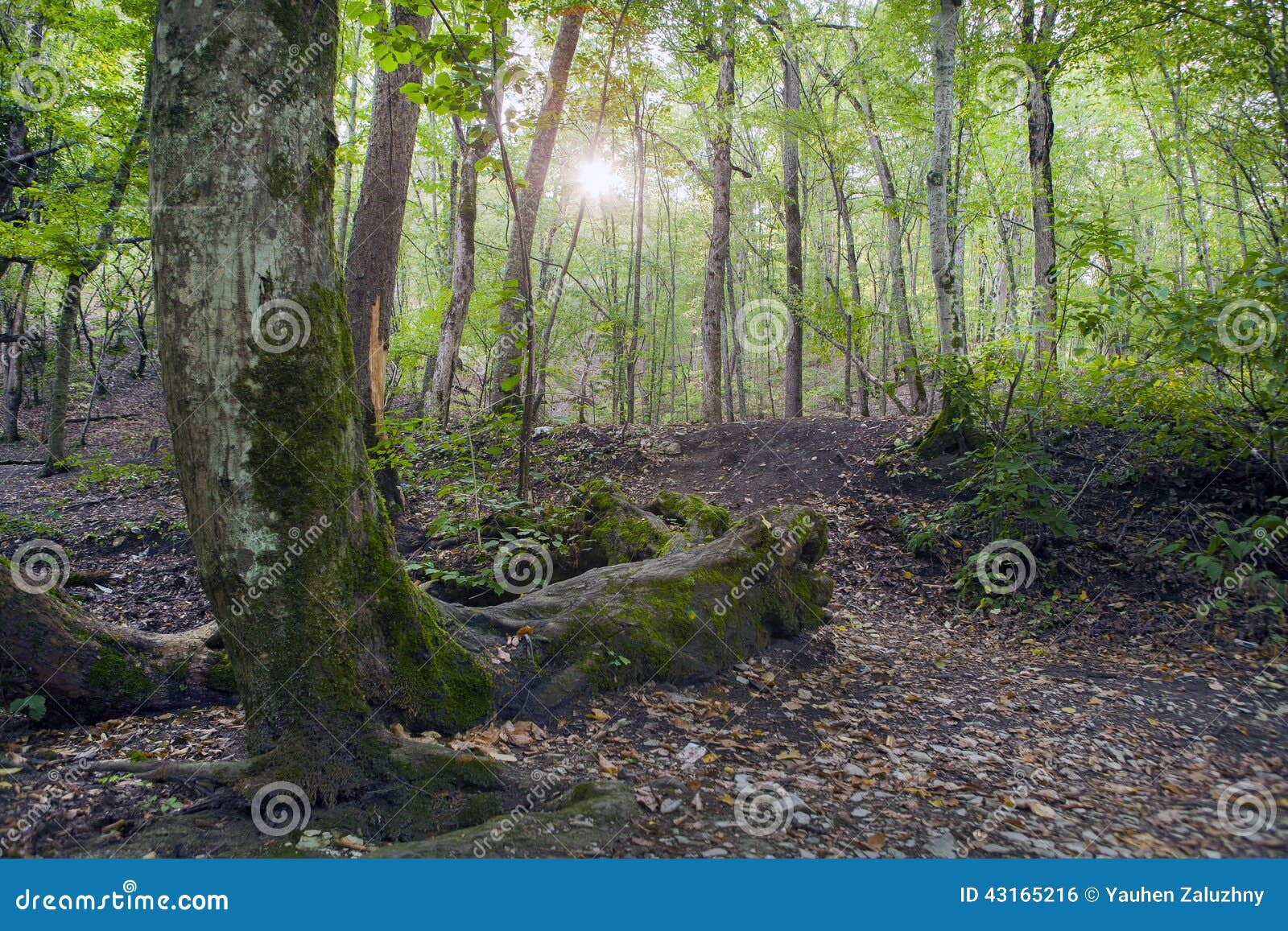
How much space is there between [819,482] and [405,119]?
6.36 meters

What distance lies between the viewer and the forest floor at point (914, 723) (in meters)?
2.70
